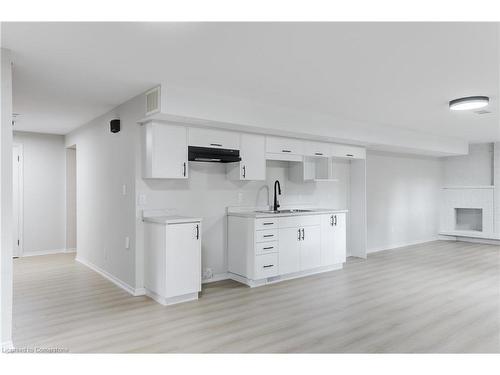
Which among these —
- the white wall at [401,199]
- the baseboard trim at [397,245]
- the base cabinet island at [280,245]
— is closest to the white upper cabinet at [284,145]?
the base cabinet island at [280,245]

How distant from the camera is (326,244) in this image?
5309 mm

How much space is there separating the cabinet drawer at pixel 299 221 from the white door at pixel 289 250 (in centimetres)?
7

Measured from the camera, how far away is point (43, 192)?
21.9 feet

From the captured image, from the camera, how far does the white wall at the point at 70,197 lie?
684cm

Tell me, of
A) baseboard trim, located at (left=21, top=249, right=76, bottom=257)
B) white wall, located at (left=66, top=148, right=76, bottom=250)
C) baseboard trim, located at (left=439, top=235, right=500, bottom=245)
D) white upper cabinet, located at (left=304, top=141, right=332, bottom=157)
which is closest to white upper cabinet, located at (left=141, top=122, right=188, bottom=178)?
white upper cabinet, located at (left=304, top=141, right=332, bottom=157)

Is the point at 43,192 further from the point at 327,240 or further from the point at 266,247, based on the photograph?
the point at 327,240

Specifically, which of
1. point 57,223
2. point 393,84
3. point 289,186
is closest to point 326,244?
point 289,186

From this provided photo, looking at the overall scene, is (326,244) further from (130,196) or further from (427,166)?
(427,166)

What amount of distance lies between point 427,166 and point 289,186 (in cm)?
457

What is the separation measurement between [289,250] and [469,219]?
6.13 m

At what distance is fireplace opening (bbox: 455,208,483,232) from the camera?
8.45 metres

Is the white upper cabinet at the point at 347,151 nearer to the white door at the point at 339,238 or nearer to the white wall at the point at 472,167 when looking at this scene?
the white door at the point at 339,238

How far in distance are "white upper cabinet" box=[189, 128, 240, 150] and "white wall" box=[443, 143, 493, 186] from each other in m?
6.65

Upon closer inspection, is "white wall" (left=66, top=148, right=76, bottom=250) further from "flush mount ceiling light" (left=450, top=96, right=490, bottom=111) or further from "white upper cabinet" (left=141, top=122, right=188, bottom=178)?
"flush mount ceiling light" (left=450, top=96, right=490, bottom=111)
